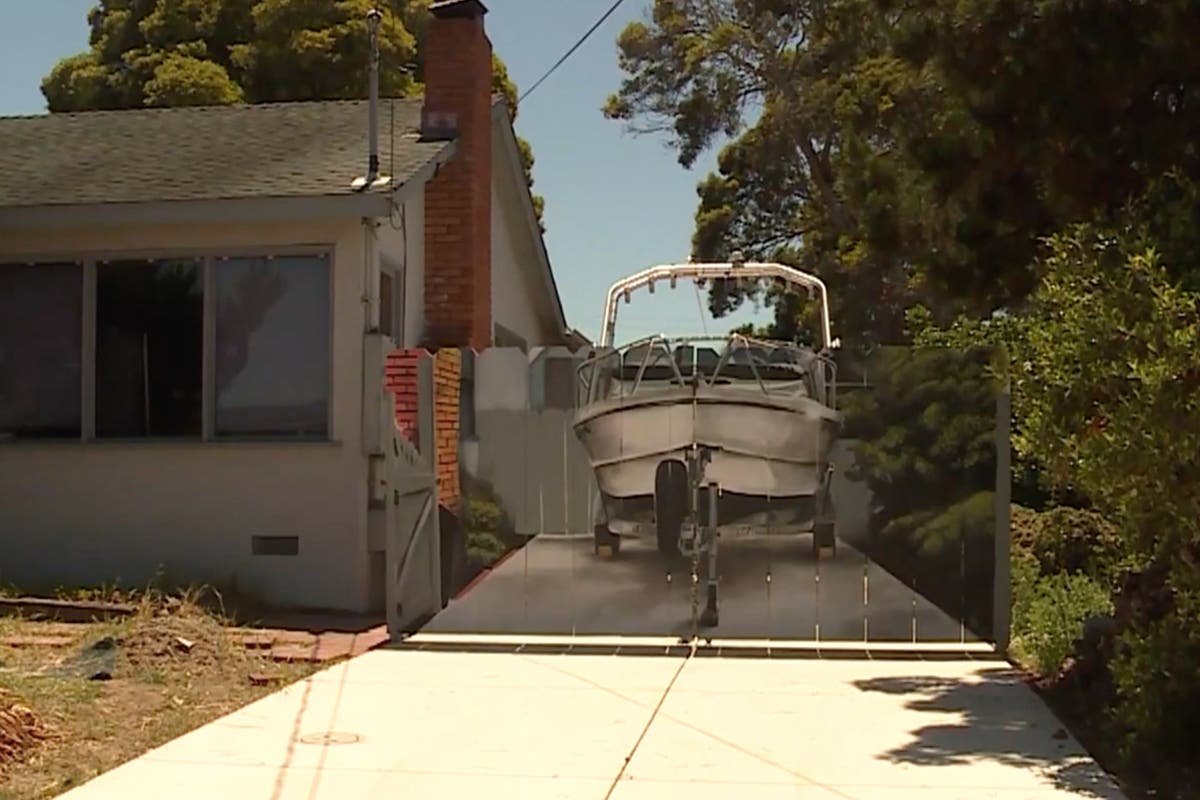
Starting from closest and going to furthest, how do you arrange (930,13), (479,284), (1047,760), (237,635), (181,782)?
1. (181,782)
2. (1047,760)
3. (930,13)
4. (237,635)
5. (479,284)

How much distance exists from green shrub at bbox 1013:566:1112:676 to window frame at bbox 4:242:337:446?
18.5ft

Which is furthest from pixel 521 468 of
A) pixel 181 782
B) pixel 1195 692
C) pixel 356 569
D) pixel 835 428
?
pixel 1195 692

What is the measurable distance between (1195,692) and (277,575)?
7.35 meters

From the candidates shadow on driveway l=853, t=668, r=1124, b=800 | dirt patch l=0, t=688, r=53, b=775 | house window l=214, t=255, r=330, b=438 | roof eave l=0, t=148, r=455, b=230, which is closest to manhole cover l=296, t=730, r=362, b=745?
dirt patch l=0, t=688, r=53, b=775

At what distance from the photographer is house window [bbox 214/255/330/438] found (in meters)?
11.6

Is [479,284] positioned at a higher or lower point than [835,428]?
higher

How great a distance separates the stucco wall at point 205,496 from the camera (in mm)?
11430

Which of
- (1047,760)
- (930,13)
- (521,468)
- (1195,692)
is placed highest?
(930,13)

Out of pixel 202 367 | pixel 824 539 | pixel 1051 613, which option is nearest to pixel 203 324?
pixel 202 367

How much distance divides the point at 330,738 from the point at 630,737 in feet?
5.26

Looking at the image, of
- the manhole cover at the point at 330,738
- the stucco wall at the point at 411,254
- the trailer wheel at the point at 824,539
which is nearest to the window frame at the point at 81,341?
the stucco wall at the point at 411,254

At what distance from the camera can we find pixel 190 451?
38.2 feet

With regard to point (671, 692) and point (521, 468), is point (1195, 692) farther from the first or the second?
point (521, 468)

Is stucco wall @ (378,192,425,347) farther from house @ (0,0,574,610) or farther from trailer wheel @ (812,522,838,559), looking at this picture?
trailer wheel @ (812,522,838,559)
